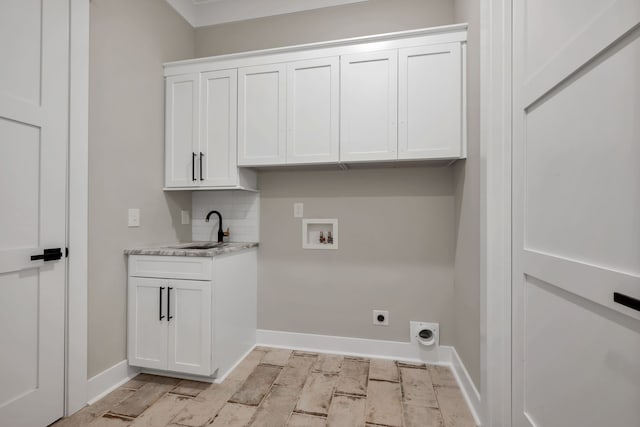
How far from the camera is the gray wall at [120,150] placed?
174cm

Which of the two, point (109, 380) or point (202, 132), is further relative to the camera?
point (202, 132)

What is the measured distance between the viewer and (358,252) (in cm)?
232

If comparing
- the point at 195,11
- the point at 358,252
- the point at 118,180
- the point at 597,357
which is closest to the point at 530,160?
the point at 597,357

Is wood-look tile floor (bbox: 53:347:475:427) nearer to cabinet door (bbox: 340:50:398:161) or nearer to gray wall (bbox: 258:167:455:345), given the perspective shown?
gray wall (bbox: 258:167:455:345)

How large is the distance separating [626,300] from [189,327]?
207 cm

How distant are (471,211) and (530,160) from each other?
56 cm

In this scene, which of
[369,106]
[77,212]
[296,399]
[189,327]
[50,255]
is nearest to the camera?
[50,255]

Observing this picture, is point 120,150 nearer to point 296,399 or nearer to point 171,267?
point 171,267

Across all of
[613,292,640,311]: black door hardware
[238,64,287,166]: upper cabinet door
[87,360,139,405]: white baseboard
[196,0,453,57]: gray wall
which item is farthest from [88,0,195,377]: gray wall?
[613,292,640,311]: black door hardware

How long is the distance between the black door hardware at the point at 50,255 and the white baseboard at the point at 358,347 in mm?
1527

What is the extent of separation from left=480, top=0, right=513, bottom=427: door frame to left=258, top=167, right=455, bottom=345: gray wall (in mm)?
772

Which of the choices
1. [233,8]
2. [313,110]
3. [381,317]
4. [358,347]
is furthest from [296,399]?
[233,8]

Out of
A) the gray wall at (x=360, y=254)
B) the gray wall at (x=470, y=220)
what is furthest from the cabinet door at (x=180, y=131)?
the gray wall at (x=470, y=220)

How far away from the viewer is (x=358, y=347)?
7.48 feet
